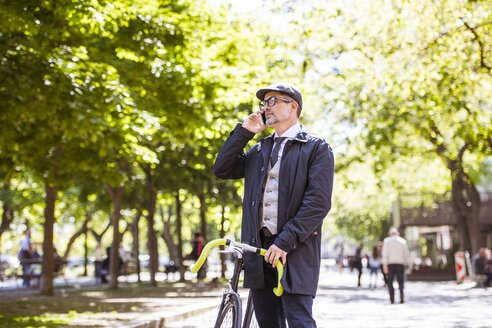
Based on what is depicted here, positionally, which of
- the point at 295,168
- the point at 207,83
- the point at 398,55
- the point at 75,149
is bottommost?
the point at 295,168

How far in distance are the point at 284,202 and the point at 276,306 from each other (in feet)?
2.20

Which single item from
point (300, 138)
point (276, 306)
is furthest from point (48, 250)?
point (300, 138)

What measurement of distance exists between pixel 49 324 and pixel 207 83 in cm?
511

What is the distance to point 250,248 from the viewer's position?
159 inches

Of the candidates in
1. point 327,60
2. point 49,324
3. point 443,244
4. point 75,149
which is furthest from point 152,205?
point 443,244

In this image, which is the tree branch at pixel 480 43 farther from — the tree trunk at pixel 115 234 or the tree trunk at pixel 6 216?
the tree trunk at pixel 6 216

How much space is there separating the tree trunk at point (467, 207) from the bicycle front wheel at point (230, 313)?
→ 2801 cm

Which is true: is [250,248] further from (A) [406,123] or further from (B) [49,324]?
(A) [406,123]

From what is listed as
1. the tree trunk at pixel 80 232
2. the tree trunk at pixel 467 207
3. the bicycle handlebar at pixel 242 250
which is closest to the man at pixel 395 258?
the bicycle handlebar at pixel 242 250

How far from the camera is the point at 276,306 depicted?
438 centimetres

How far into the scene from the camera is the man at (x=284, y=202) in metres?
4.05

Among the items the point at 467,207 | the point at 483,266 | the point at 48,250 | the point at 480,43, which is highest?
the point at 480,43

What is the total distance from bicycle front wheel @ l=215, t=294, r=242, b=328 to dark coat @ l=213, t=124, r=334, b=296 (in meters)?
0.14

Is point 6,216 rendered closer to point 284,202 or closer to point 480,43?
point 480,43
